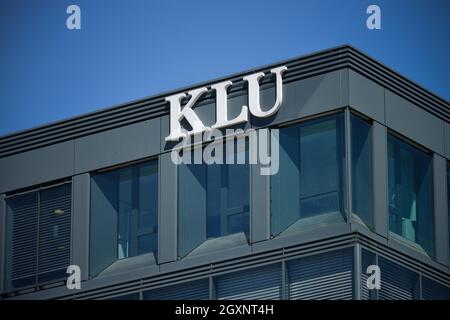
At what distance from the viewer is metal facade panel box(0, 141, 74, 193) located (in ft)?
189

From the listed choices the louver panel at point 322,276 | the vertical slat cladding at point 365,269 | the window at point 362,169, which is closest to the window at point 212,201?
the louver panel at point 322,276

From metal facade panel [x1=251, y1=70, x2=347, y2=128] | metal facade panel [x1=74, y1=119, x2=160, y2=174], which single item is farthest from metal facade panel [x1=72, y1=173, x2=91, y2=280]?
metal facade panel [x1=251, y1=70, x2=347, y2=128]

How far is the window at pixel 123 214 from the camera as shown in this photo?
180ft

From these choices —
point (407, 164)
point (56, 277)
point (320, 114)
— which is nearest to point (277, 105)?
point (320, 114)

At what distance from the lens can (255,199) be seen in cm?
5222

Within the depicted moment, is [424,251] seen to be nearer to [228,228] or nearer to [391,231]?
[391,231]

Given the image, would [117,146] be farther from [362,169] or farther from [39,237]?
[362,169]

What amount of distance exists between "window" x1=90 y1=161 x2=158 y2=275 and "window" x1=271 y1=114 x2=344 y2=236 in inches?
199

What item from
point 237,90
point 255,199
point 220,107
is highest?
point 237,90

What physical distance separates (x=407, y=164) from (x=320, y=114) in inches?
152

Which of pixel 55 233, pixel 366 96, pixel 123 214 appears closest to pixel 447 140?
pixel 366 96

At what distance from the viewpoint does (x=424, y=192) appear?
177 ft

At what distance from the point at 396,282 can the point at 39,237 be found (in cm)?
1312

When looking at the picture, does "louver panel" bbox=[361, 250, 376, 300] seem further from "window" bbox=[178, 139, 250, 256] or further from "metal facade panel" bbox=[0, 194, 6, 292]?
"metal facade panel" bbox=[0, 194, 6, 292]
